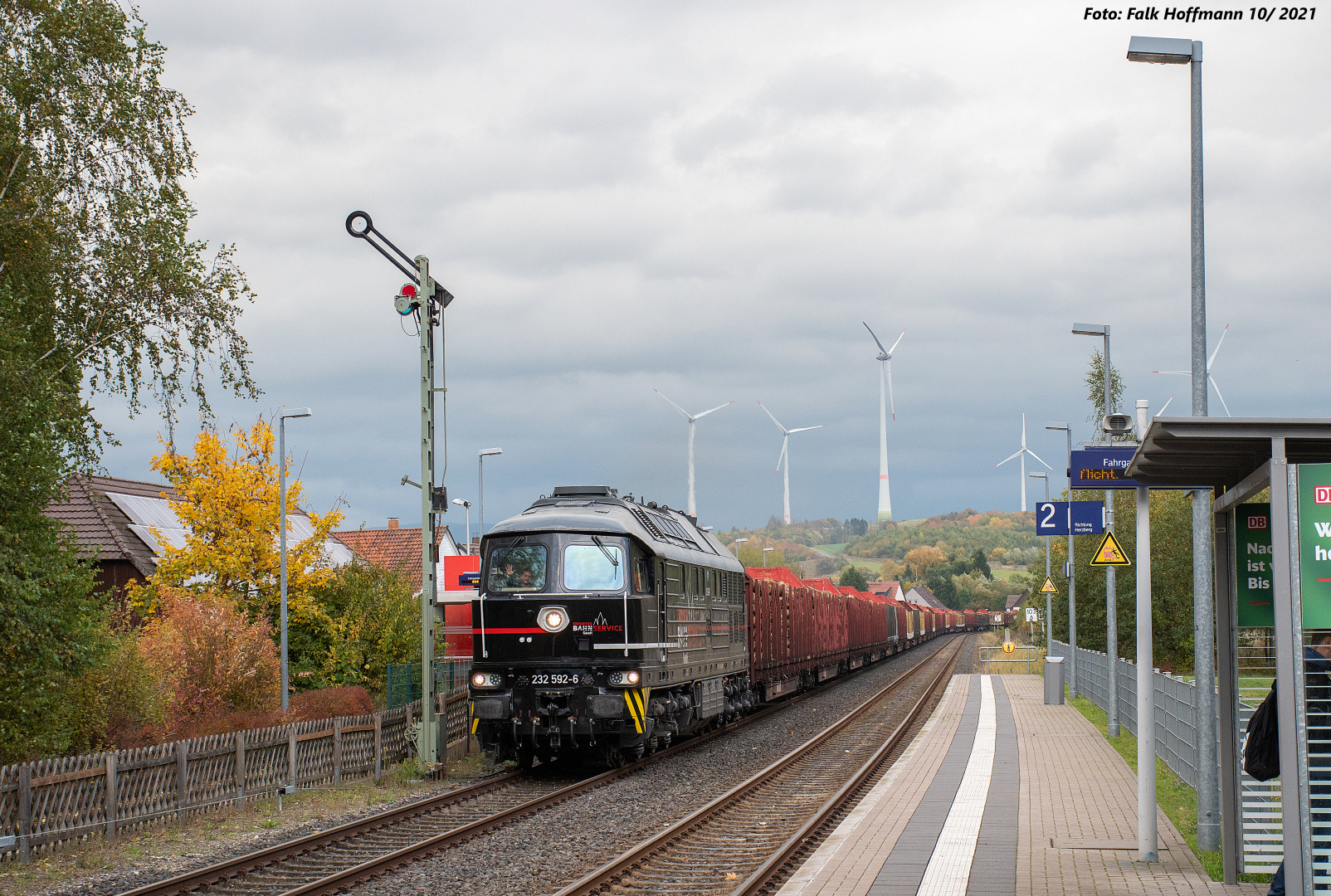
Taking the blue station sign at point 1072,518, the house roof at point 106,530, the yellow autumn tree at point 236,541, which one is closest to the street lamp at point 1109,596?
the blue station sign at point 1072,518

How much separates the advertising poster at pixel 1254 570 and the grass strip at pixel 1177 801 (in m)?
2.14

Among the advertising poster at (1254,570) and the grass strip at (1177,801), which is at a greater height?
the advertising poster at (1254,570)

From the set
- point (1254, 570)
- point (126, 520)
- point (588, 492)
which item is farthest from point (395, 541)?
point (1254, 570)

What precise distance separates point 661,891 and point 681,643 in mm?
8203

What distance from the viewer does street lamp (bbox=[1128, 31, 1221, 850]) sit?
970cm

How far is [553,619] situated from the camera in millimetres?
15797

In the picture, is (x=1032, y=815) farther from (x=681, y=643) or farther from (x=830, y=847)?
(x=681, y=643)

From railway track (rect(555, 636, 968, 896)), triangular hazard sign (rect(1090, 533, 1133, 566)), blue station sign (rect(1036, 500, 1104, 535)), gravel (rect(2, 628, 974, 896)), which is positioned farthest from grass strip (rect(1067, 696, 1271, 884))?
gravel (rect(2, 628, 974, 896))

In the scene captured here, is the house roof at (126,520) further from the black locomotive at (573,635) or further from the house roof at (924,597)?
the house roof at (924,597)

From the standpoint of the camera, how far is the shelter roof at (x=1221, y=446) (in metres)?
6.54

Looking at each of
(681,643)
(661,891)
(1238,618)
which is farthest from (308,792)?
(1238,618)

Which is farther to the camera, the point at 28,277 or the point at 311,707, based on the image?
the point at 311,707

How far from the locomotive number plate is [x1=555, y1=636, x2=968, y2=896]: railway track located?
101 inches

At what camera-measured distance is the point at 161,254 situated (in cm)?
1847
